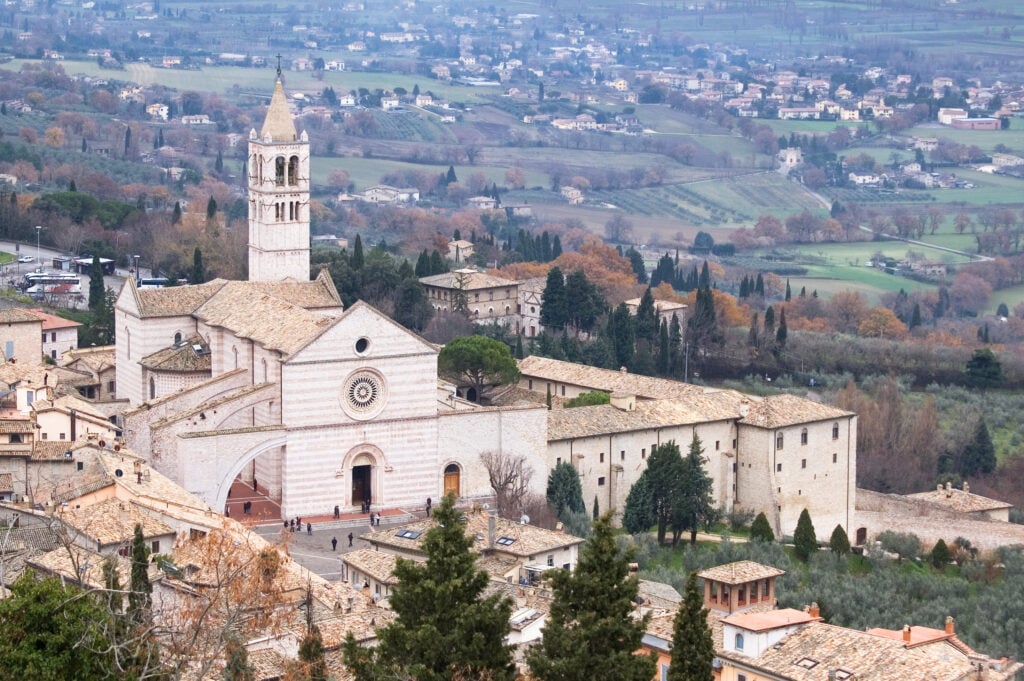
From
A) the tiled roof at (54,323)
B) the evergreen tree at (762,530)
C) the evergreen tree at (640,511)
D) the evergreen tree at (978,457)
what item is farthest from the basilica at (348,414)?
the evergreen tree at (978,457)

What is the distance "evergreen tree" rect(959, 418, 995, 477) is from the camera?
71625 mm

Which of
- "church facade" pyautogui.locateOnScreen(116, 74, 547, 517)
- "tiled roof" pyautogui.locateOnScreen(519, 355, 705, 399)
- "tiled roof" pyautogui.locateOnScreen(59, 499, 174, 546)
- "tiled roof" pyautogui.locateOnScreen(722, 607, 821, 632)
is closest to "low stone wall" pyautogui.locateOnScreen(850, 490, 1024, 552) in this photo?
"tiled roof" pyautogui.locateOnScreen(519, 355, 705, 399)

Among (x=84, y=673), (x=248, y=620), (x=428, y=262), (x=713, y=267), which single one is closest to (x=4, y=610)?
(x=84, y=673)

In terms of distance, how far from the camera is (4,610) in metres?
28.0

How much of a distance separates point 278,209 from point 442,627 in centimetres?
3180

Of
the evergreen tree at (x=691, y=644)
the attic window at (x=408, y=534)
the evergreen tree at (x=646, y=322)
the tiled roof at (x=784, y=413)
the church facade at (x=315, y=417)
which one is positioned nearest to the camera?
the evergreen tree at (x=691, y=644)

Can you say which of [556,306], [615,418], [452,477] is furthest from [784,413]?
[556,306]

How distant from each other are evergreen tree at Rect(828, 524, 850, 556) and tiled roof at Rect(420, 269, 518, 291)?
28133 mm

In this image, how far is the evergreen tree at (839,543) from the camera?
55.2m

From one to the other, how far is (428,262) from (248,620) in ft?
178

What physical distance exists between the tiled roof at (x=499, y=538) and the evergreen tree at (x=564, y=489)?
7.17m

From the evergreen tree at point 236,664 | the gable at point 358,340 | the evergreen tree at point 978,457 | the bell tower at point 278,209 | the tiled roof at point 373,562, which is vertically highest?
the bell tower at point 278,209

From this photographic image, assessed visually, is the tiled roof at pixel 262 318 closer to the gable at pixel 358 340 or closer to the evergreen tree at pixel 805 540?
the gable at pixel 358 340

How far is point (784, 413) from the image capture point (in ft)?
196
